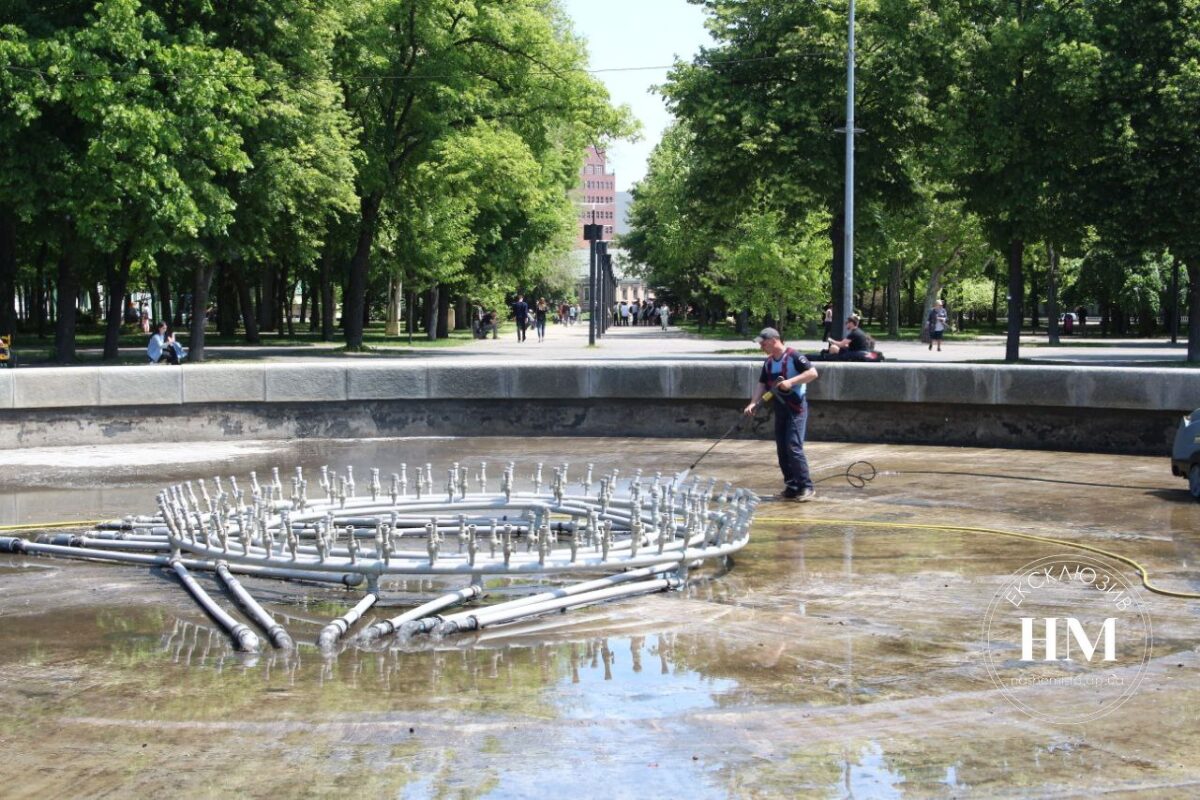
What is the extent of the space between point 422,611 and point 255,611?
3.11 feet

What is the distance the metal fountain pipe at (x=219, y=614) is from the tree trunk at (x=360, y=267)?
3139 centimetres

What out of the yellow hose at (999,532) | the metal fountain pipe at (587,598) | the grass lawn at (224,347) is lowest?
the yellow hose at (999,532)

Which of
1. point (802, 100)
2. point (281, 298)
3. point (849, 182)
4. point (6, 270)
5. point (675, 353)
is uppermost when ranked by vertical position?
point (802, 100)

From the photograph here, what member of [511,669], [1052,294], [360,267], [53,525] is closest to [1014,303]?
[1052,294]

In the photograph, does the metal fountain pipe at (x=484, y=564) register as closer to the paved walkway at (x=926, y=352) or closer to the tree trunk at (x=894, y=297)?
the paved walkway at (x=926, y=352)

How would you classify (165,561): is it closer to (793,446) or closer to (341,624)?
(341,624)

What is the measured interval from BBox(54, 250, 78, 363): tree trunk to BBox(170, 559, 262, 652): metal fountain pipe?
1009 inches

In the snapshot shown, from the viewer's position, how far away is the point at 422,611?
7551 mm

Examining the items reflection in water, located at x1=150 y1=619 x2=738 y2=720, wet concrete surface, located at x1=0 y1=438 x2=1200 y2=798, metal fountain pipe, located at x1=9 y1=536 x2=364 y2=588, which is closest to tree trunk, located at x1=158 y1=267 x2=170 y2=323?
metal fountain pipe, located at x1=9 y1=536 x2=364 y2=588

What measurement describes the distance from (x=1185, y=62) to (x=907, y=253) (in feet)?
87.1

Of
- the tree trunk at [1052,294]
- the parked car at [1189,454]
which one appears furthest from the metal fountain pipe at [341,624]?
the tree trunk at [1052,294]

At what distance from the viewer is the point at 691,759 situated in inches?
218

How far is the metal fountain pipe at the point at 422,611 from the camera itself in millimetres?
7281

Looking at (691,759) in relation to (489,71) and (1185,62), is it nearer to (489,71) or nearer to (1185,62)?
(1185,62)
